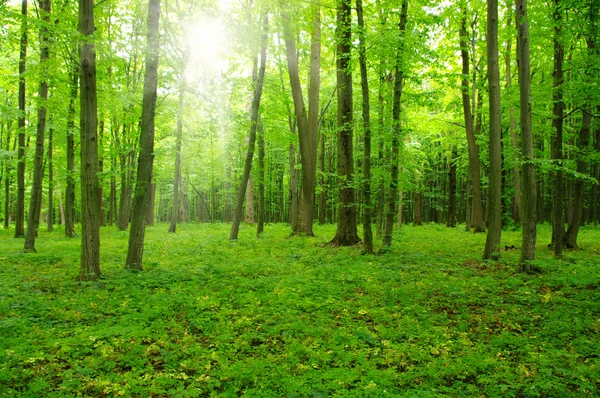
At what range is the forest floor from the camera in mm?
3850

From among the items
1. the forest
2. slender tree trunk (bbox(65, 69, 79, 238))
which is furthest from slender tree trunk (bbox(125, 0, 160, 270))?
slender tree trunk (bbox(65, 69, 79, 238))

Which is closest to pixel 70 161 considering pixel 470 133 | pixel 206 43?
pixel 206 43

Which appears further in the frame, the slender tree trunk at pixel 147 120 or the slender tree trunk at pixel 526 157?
the slender tree trunk at pixel 526 157

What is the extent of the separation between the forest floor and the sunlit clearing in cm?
625

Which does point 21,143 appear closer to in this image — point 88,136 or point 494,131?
point 88,136

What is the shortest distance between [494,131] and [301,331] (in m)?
7.97

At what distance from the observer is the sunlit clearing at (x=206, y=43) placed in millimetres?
10758

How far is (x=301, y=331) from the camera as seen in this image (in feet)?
17.4

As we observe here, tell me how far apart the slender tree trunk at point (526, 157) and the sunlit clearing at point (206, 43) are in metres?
8.76

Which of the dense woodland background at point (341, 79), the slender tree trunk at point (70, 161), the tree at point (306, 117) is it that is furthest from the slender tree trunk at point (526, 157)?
the slender tree trunk at point (70, 161)

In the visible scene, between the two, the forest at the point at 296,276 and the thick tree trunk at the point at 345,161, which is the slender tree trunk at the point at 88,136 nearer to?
the forest at the point at 296,276

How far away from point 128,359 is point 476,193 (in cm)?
1763

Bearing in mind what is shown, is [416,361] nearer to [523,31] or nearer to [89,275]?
[89,275]

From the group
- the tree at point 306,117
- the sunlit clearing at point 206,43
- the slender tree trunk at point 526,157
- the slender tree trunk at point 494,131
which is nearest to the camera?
→ the slender tree trunk at point 526,157
